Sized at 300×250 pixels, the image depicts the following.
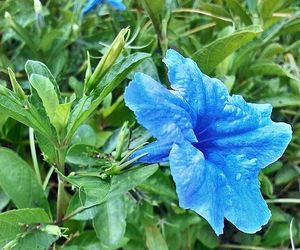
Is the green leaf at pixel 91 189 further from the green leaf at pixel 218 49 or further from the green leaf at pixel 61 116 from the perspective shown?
the green leaf at pixel 218 49

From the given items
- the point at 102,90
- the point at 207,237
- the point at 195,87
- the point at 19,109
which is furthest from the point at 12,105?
the point at 207,237

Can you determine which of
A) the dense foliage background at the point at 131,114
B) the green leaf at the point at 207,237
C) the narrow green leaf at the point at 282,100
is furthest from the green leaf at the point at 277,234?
the narrow green leaf at the point at 282,100

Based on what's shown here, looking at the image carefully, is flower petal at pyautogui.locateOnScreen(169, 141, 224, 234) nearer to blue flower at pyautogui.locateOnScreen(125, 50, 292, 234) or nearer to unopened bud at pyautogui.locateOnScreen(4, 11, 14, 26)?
blue flower at pyautogui.locateOnScreen(125, 50, 292, 234)

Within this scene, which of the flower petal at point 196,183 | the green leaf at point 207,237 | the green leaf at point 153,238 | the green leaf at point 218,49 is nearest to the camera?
the flower petal at point 196,183

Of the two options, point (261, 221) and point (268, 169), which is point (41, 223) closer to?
point (261, 221)

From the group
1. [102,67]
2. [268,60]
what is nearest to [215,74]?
[268,60]

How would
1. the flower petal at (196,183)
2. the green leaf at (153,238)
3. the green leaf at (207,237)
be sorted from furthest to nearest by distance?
the green leaf at (207,237)
the green leaf at (153,238)
the flower petal at (196,183)
